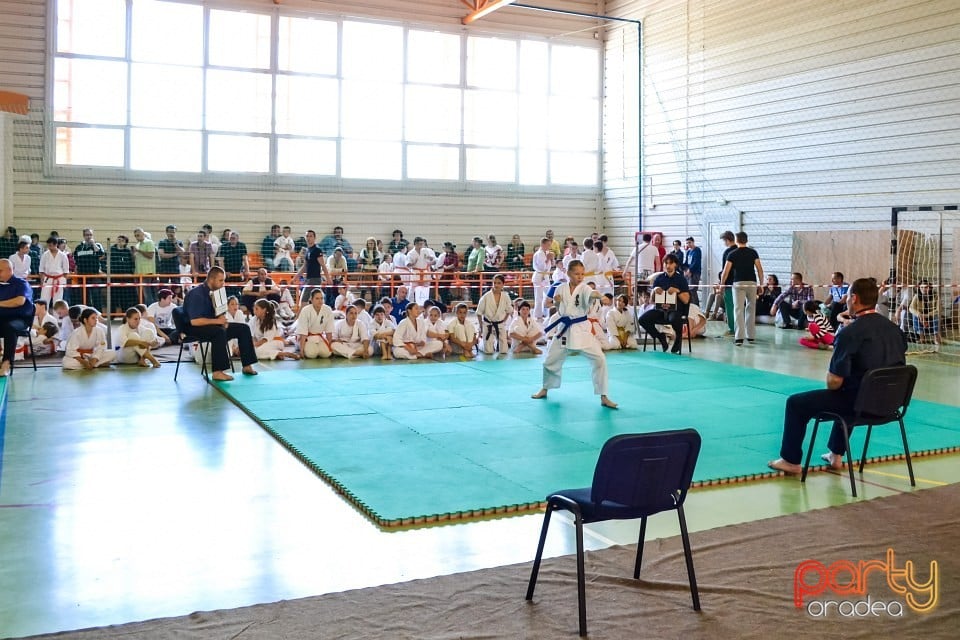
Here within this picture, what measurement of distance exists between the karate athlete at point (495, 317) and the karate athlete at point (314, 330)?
93.5 inches

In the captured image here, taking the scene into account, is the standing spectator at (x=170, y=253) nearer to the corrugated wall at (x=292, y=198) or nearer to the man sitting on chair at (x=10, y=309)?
the corrugated wall at (x=292, y=198)

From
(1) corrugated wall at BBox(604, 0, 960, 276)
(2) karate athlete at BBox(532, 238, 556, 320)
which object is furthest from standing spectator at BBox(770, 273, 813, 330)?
(2) karate athlete at BBox(532, 238, 556, 320)

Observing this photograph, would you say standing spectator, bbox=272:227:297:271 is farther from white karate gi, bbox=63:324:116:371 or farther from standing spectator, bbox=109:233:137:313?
white karate gi, bbox=63:324:116:371

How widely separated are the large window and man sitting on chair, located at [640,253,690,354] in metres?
9.72

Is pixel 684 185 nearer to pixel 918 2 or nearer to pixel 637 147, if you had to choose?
pixel 637 147

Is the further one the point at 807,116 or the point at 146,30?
the point at 146,30

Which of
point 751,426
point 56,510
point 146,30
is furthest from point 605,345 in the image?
point 146,30

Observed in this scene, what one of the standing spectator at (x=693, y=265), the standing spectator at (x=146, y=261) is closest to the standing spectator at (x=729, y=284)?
the standing spectator at (x=693, y=265)

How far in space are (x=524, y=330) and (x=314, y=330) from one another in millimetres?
3217

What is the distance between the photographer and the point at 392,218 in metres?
21.4

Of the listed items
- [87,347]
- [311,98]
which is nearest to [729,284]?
[87,347]

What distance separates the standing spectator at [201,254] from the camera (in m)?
17.7

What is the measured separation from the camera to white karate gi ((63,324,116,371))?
38.2 feet

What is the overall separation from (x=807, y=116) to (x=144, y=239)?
13029 millimetres
